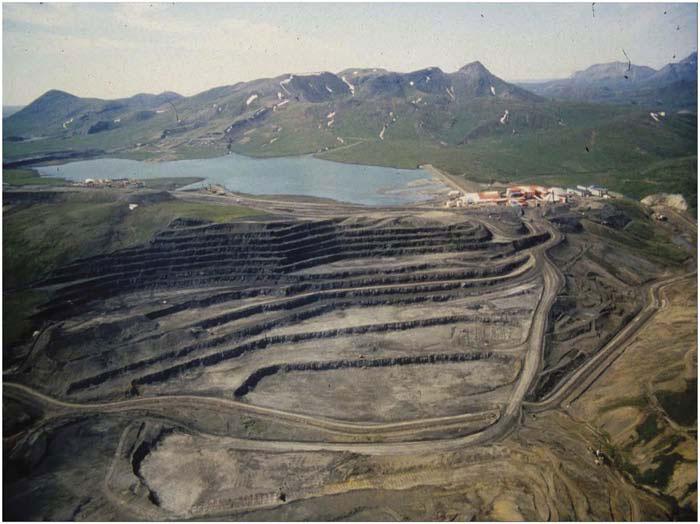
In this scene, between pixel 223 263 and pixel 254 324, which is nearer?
pixel 254 324

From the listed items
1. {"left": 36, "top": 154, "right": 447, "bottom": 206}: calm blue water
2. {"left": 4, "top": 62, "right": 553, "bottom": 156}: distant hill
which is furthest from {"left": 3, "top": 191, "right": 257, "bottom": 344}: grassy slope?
{"left": 4, "top": 62, "right": 553, "bottom": 156}: distant hill

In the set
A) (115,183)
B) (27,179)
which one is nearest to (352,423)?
(115,183)

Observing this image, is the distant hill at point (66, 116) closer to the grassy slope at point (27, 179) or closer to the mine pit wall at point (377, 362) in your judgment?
the grassy slope at point (27, 179)

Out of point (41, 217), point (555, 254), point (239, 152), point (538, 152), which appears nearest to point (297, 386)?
point (555, 254)

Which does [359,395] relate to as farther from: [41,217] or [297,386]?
[41,217]

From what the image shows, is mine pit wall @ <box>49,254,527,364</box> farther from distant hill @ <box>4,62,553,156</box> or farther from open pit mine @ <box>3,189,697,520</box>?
distant hill @ <box>4,62,553,156</box>

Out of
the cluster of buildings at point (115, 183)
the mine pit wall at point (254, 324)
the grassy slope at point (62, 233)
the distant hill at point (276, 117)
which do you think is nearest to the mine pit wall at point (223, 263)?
the grassy slope at point (62, 233)

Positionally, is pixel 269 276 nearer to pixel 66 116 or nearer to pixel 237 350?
pixel 237 350
